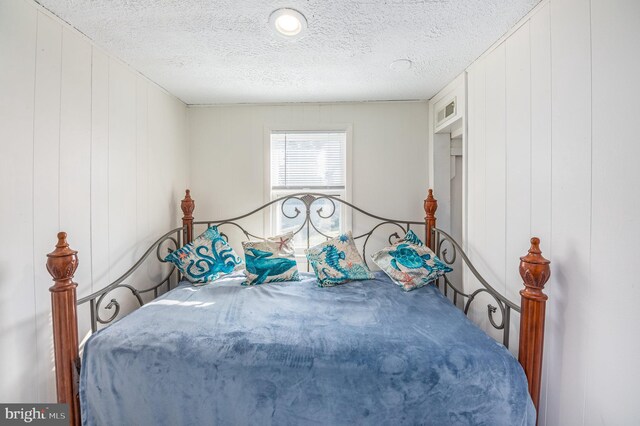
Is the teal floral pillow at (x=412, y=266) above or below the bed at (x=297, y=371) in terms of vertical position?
above

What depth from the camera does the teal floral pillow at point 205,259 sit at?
1.99 meters

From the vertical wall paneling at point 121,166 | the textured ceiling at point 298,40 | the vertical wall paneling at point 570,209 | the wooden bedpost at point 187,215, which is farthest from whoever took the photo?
the wooden bedpost at point 187,215

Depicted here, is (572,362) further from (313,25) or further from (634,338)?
(313,25)

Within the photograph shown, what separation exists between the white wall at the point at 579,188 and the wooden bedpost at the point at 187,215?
228 cm

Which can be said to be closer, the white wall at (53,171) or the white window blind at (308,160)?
the white wall at (53,171)

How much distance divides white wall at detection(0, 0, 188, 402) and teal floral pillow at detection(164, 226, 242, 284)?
0.30m

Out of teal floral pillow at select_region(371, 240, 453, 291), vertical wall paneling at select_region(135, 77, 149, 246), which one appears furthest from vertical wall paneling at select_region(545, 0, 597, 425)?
vertical wall paneling at select_region(135, 77, 149, 246)

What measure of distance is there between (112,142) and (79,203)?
452mm

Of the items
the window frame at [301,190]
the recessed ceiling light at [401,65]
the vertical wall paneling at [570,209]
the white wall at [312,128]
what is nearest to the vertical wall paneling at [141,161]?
the white wall at [312,128]

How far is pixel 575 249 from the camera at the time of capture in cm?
106

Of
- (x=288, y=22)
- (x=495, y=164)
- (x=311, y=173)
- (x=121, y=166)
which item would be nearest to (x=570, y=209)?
(x=495, y=164)

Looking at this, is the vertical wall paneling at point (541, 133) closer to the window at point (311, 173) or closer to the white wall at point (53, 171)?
the window at point (311, 173)

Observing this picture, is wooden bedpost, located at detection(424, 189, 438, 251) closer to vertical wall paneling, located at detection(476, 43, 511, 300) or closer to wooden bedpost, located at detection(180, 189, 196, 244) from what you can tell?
vertical wall paneling, located at detection(476, 43, 511, 300)

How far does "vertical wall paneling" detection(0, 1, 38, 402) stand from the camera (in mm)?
1099
